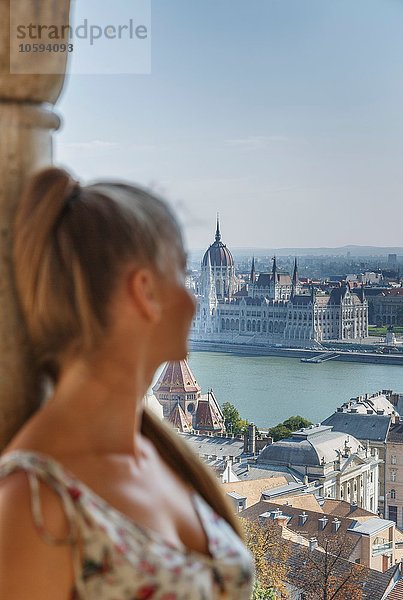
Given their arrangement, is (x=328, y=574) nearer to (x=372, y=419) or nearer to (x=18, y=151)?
(x=372, y=419)

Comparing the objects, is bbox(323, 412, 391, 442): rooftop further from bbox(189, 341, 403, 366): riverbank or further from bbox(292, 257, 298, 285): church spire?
bbox(292, 257, 298, 285): church spire

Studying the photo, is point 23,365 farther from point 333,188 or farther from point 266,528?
point 333,188

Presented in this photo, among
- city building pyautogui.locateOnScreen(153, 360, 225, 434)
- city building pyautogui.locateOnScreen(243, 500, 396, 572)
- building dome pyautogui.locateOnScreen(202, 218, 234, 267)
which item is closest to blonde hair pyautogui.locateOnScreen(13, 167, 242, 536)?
city building pyautogui.locateOnScreen(153, 360, 225, 434)

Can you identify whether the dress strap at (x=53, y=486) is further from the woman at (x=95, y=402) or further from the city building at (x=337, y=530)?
the city building at (x=337, y=530)

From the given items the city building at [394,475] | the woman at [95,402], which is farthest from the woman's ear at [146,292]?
the city building at [394,475]

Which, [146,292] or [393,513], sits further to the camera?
[393,513]

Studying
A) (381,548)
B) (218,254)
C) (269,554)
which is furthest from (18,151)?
(218,254)
